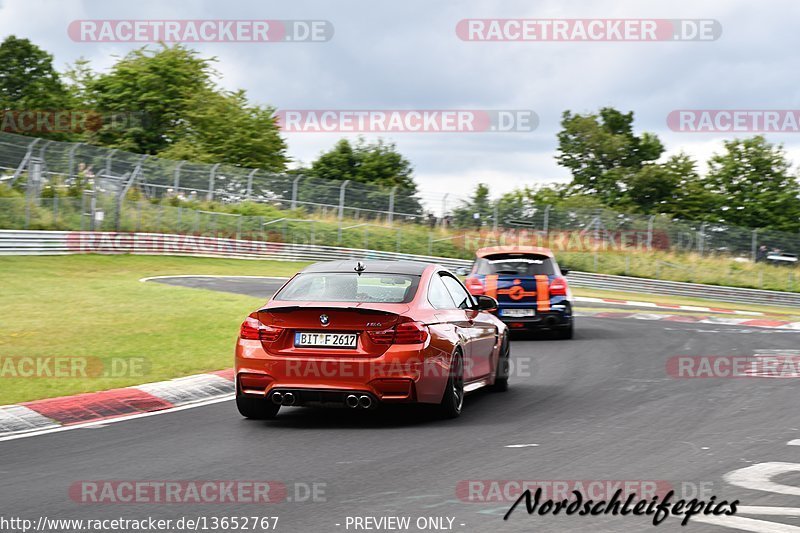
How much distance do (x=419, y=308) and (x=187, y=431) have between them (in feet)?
7.25

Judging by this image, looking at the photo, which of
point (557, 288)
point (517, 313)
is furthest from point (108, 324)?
point (557, 288)

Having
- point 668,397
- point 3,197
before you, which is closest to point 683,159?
point 3,197

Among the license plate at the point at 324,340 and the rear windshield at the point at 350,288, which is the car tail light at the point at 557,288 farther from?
the license plate at the point at 324,340

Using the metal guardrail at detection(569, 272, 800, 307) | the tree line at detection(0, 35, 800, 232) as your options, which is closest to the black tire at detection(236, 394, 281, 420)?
the metal guardrail at detection(569, 272, 800, 307)

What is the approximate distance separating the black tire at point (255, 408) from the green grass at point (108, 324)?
2217 millimetres

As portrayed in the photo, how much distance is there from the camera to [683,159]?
8538 centimetres

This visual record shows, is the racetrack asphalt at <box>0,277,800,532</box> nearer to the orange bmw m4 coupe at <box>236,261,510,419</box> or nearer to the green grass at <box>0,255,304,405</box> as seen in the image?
the orange bmw m4 coupe at <box>236,261,510,419</box>

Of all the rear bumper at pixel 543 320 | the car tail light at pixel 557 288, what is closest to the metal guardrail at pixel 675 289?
the car tail light at pixel 557 288

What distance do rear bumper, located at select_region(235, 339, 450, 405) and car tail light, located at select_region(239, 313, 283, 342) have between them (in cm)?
6

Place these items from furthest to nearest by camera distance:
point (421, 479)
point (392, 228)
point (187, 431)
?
1. point (392, 228)
2. point (187, 431)
3. point (421, 479)

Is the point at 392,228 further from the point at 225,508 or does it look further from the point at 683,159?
the point at 683,159

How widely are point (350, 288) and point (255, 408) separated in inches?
53.8

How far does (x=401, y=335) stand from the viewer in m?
9.08

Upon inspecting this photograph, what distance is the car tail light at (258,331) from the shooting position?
9250 mm
